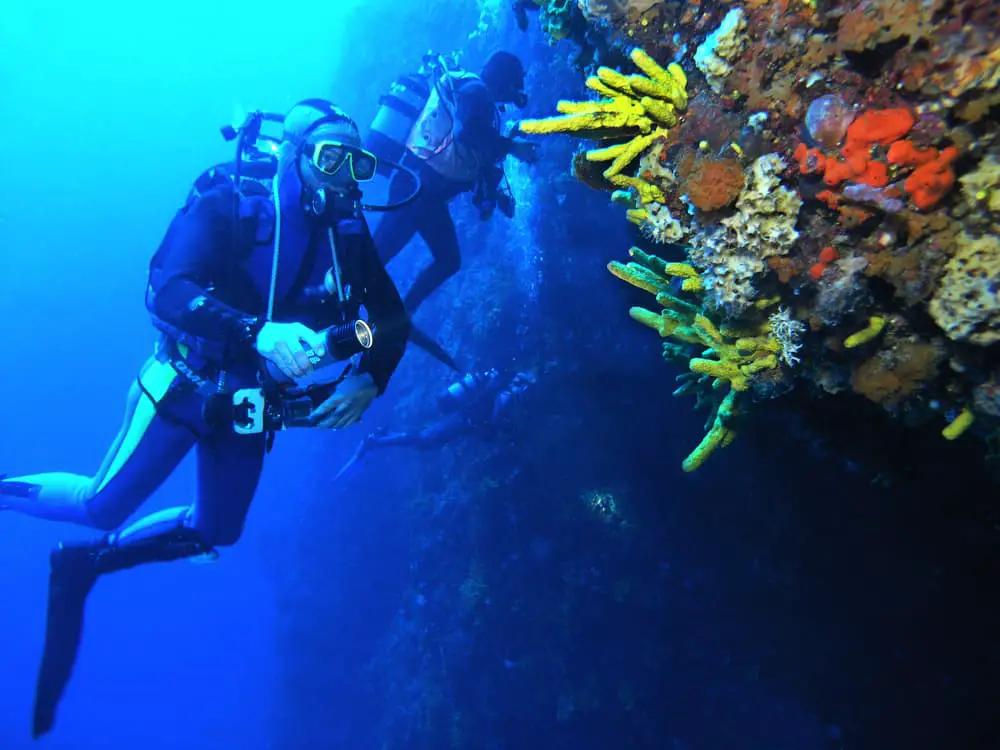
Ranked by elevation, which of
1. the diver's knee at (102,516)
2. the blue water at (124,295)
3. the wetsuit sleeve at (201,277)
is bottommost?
the blue water at (124,295)

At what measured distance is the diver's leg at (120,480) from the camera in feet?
14.5

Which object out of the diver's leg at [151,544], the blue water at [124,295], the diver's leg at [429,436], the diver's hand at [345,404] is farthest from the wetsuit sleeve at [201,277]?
the blue water at [124,295]

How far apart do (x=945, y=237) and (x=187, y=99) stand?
57.9m

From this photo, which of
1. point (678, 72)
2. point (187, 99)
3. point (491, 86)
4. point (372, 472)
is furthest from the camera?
point (187, 99)

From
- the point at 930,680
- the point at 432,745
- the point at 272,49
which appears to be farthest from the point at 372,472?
the point at 272,49

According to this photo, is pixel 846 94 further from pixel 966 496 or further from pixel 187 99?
pixel 187 99

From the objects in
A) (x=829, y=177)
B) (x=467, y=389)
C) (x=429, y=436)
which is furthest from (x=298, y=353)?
(x=429, y=436)

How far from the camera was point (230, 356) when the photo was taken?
3.45 metres

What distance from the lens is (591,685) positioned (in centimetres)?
687

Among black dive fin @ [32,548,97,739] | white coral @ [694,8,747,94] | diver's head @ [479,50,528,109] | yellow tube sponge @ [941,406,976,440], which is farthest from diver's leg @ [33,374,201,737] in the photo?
diver's head @ [479,50,528,109]

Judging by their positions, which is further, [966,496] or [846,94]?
[966,496]

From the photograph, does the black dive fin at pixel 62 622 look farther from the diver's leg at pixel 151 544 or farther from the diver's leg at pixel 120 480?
the diver's leg at pixel 120 480

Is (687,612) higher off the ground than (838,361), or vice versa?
(838,361)

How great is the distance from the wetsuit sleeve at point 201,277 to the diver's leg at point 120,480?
97 centimetres
